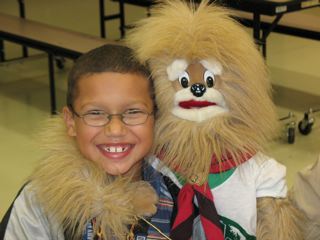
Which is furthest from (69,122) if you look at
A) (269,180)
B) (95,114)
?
(269,180)

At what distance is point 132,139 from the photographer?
4.44ft

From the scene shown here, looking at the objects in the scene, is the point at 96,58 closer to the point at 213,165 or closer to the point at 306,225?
the point at 213,165

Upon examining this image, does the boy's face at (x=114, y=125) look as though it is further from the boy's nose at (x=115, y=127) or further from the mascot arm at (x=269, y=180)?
the mascot arm at (x=269, y=180)

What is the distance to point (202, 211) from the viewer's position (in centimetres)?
141

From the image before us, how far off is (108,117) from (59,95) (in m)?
3.11

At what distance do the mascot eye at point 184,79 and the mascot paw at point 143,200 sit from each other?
0.24 metres

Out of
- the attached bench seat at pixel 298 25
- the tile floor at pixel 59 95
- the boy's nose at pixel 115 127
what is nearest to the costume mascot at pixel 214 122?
the boy's nose at pixel 115 127

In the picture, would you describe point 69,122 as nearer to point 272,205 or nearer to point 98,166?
point 98,166

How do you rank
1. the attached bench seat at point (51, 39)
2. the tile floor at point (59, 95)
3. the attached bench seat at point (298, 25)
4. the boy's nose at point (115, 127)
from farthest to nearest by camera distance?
the attached bench seat at point (298, 25)
the attached bench seat at point (51, 39)
the tile floor at point (59, 95)
the boy's nose at point (115, 127)

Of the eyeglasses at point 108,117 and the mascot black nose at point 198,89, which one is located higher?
the mascot black nose at point 198,89

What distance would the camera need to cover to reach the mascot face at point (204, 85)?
1.33 metres

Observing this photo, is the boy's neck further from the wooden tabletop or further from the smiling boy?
the wooden tabletop

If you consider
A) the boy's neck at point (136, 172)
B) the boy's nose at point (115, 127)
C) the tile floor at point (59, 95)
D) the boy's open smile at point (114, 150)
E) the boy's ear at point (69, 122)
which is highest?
the boy's nose at point (115, 127)

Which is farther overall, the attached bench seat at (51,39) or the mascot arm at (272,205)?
the attached bench seat at (51,39)
